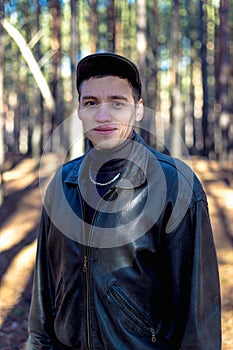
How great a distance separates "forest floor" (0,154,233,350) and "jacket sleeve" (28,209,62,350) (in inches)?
12.9

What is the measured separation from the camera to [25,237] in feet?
34.4

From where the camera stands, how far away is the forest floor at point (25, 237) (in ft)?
19.9

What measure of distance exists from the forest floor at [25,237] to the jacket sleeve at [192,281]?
2.98 feet

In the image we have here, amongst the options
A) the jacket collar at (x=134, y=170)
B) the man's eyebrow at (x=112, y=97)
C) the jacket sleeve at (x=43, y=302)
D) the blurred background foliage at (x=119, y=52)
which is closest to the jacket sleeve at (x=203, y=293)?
the jacket collar at (x=134, y=170)

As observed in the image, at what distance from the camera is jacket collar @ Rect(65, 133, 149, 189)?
5.97ft

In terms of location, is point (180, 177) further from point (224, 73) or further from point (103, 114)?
point (224, 73)

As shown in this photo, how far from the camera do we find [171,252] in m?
1.72

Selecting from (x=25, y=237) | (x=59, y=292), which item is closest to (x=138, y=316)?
(x=59, y=292)

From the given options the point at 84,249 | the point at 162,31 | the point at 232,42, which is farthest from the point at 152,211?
the point at 162,31

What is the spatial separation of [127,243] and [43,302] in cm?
62

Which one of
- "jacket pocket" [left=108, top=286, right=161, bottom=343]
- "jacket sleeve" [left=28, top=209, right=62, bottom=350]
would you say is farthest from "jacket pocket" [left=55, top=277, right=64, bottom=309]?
"jacket pocket" [left=108, top=286, right=161, bottom=343]

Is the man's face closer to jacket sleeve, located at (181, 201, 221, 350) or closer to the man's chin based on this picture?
the man's chin

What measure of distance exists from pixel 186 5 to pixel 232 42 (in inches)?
149

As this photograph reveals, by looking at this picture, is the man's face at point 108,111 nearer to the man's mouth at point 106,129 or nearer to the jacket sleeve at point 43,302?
the man's mouth at point 106,129
